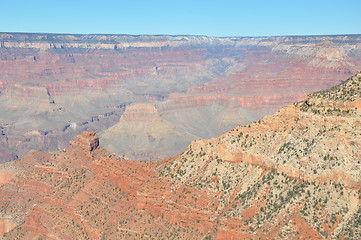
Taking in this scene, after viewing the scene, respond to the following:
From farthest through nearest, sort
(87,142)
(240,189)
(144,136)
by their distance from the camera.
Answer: (144,136), (87,142), (240,189)

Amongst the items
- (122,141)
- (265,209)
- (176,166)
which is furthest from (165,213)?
(122,141)

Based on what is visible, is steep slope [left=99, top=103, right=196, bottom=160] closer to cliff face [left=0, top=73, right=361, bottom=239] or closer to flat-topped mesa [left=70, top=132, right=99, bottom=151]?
flat-topped mesa [left=70, top=132, right=99, bottom=151]

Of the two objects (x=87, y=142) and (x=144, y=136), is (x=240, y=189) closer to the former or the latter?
(x=87, y=142)

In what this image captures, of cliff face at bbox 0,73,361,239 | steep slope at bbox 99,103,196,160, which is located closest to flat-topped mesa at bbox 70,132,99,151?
cliff face at bbox 0,73,361,239

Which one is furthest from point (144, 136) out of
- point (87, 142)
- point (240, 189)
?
point (240, 189)

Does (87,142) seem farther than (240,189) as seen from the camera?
Yes

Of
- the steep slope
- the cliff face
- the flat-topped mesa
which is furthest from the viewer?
the steep slope

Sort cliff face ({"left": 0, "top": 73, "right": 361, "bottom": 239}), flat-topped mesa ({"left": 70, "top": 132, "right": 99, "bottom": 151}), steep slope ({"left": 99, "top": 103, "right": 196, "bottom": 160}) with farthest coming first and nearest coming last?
1. steep slope ({"left": 99, "top": 103, "right": 196, "bottom": 160})
2. flat-topped mesa ({"left": 70, "top": 132, "right": 99, "bottom": 151})
3. cliff face ({"left": 0, "top": 73, "right": 361, "bottom": 239})

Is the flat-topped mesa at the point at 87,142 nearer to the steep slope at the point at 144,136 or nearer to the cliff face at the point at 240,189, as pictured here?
the cliff face at the point at 240,189
